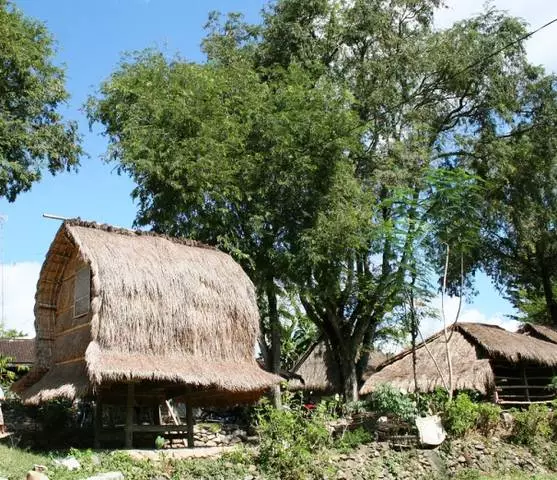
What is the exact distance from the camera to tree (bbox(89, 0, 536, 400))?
15523 mm

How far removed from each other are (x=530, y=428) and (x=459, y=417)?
2090 mm

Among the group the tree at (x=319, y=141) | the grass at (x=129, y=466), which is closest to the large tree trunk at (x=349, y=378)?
the tree at (x=319, y=141)

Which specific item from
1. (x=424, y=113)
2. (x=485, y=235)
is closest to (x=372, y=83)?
(x=424, y=113)

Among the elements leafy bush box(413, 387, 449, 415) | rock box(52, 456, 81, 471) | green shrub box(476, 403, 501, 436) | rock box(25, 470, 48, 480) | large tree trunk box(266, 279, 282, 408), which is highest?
large tree trunk box(266, 279, 282, 408)

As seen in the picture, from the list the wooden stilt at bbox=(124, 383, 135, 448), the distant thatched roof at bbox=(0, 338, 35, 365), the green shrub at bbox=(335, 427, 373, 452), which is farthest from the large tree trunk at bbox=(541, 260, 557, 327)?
the distant thatched roof at bbox=(0, 338, 35, 365)

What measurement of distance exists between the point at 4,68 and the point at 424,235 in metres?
10.1

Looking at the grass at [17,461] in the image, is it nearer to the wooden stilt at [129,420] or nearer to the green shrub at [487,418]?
the wooden stilt at [129,420]

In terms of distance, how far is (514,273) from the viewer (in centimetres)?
2500

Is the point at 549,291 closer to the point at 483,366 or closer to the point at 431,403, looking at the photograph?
the point at 483,366

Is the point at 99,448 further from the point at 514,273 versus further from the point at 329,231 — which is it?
the point at 514,273

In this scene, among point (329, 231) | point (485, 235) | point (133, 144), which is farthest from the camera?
point (485, 235)

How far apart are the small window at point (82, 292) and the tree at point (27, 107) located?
4169mm

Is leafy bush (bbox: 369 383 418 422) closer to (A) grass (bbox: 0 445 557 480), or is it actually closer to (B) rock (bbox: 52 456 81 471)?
(A) grass (bbox: 0 445 557 480)

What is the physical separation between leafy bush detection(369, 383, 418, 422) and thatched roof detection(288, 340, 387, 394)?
28.9ft
